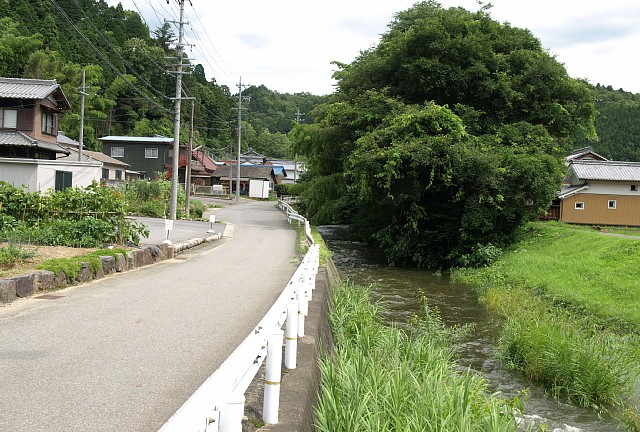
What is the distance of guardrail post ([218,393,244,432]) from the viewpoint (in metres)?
2.96

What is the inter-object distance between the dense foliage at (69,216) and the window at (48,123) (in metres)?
18.3

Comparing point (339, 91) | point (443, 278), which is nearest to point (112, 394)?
point (443, 278)

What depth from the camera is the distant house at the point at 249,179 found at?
72062mm

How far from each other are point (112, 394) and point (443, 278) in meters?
19.2

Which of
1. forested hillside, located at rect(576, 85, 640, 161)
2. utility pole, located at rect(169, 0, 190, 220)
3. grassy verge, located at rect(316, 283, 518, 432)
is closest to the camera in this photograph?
grassy verge, located at rect(316, 283, 518, 432)

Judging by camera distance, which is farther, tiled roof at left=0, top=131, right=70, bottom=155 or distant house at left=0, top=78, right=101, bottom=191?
distant house at left=0, top=78, right=101, bottom=191

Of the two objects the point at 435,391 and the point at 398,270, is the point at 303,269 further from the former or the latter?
the point at 398,270

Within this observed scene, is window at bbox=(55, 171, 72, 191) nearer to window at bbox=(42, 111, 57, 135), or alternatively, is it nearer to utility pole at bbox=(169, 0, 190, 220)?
utility pole at bbox=(169, 0, 190, 220)

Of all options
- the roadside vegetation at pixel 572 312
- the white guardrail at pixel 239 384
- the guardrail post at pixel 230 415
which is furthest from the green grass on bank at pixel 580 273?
the guardrail post at pixel 230 415

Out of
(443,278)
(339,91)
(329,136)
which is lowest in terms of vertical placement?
(443,278)

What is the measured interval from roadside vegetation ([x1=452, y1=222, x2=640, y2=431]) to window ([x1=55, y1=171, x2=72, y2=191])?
56.1 feet

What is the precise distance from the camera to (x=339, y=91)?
33.7 meters

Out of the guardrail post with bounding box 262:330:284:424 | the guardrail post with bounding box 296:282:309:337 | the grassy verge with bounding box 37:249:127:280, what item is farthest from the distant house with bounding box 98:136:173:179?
the guardrail post with bounding box 262:330:284:424

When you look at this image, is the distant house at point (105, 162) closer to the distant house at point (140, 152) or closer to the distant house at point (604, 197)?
the distant house at point (140, 152)
